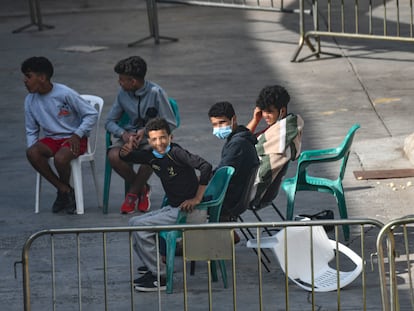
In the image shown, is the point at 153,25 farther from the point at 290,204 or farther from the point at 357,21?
the point at 290,204

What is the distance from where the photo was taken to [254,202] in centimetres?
894

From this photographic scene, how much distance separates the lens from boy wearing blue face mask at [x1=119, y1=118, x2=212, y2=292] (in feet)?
27.3

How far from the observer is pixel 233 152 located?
27.9ft

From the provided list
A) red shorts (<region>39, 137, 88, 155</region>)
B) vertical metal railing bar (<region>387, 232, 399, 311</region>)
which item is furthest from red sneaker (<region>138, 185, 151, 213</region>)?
vertical metal railing bar (<region>387, 232, 399, 311</region>)

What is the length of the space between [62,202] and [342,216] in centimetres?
252

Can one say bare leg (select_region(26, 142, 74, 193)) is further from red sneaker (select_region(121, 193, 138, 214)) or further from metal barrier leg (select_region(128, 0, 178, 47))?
metal barrier leg (select_region(128, 0, 178, 47))

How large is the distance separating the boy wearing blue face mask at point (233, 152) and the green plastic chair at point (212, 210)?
0.50 feet

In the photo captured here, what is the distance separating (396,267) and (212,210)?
52.8 inches

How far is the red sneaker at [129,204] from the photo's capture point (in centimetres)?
1016

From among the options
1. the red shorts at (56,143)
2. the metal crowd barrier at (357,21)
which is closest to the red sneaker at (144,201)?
the red shorts at (56,143)

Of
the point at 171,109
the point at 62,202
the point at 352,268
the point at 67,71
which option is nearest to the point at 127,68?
the point at 171,109

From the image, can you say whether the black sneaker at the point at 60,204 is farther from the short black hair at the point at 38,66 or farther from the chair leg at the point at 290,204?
the chair leg at the point at 290,204

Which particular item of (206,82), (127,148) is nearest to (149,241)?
(127,148)

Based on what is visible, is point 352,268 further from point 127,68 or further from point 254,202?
point 127,68
